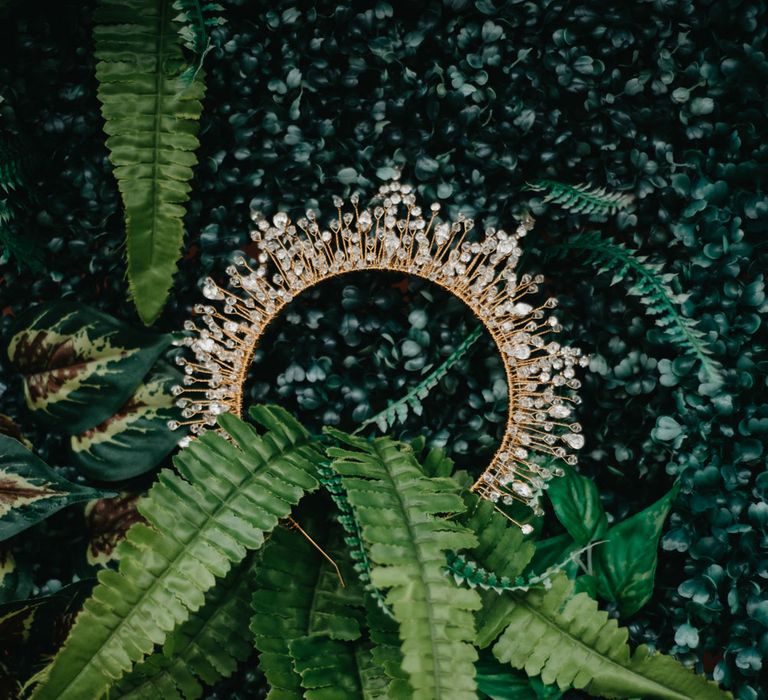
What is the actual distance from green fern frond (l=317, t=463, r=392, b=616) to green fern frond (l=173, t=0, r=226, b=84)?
50cm

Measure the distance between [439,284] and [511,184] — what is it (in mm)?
162

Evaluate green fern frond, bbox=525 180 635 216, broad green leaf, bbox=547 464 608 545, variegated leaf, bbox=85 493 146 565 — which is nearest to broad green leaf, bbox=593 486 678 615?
broad green leaf, bbox=547 464 608 545

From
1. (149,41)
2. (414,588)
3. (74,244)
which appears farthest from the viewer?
(74,244)

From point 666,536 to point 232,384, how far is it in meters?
0.59

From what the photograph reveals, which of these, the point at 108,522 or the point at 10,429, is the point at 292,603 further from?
the point at 10,429

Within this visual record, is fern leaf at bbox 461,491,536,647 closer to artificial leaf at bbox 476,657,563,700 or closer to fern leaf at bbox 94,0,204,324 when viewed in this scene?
artificial leaf at bbox 476,657,563,700

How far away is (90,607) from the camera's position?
29.1 inches

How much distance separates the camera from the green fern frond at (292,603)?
2.68 feet

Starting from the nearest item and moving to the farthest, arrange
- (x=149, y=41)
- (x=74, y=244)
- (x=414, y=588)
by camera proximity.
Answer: (x=414, y=588) → (x=149, y=41) → (x=74, y=244)

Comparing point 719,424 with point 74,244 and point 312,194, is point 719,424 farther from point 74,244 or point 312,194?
point 74,244

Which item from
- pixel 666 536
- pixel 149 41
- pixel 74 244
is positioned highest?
pixel 149 41

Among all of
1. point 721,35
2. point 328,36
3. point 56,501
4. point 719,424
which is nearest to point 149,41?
point 328,36

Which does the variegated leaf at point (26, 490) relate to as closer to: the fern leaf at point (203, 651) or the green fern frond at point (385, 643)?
the fern leaf at point (203, 651)

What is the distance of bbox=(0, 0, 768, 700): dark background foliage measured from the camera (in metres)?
0.89
